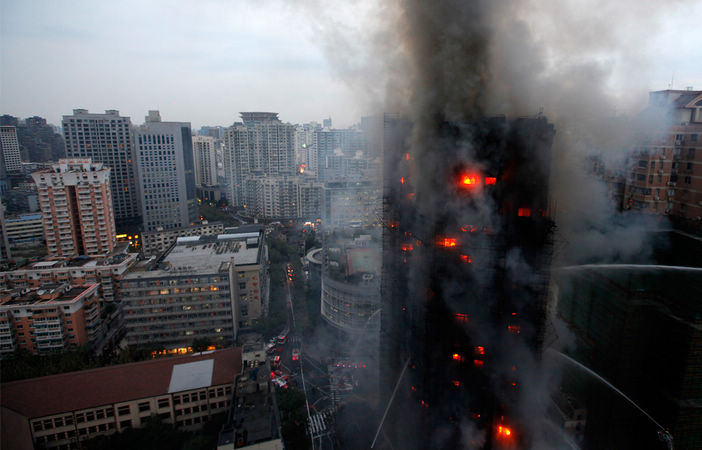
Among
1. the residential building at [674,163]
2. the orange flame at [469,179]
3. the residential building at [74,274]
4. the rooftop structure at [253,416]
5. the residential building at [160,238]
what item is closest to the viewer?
the orange flame at [469,179]

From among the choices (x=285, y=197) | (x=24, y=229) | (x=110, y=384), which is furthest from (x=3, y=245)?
(x=285, y=197)

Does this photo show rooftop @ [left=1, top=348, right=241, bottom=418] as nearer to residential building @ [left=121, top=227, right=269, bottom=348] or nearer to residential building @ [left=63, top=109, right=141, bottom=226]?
residential building @ [left=121, top=227, right=269, bottom=348]

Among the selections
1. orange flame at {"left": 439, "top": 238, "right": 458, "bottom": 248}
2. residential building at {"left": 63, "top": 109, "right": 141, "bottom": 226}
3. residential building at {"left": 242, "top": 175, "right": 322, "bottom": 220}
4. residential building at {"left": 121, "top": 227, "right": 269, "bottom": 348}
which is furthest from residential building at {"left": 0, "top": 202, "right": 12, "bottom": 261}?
orange flame at {"left": 439, "top": 238, "right": 458, "bottom": 248}

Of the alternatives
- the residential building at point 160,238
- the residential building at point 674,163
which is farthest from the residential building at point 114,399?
the residential building at point 160,238

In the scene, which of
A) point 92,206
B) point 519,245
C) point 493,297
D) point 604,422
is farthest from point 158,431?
point 92,206

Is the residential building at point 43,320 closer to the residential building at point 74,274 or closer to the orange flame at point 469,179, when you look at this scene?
the residential building at point 74,274

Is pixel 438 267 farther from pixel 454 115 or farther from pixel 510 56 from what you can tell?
pixel 510 56

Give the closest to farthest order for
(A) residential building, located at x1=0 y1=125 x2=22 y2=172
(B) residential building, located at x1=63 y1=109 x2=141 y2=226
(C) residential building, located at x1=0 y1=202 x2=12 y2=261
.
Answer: (C) residential building, located at x1=0 y1=202 x2=12 y2=261, (B) residential building, located at x1=63 y1=109 x2=141 y2=226, (A) residential building, located at x1=0 y1=125 x2=22 y2=172
